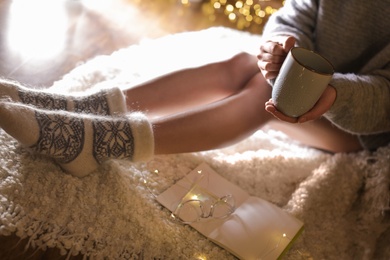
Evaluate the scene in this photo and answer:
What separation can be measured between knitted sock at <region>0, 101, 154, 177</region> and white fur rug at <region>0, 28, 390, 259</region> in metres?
0.06

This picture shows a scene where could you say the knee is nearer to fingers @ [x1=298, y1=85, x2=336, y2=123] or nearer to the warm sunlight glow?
fingers @ [x1=298, y1=85, x2=336, y2=123]

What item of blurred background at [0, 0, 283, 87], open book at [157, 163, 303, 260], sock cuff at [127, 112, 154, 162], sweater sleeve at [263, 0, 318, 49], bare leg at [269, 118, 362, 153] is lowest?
open book at [157, 163, 303, 260]

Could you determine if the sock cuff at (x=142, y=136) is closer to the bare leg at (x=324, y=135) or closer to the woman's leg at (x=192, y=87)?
the woman's leg at (x=192, y=87)

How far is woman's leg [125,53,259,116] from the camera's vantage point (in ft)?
3.54

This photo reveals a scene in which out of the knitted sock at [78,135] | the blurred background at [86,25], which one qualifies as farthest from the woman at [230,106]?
the blurred background at [86,25]

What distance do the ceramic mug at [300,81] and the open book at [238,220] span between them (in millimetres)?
279

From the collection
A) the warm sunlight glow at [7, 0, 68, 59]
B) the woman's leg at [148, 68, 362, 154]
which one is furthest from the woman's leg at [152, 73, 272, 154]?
the warm sunlight glow at [7, 0, 68, 59]

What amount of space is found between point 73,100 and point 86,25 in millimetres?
737

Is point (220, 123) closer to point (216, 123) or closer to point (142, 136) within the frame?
point (216, 123)

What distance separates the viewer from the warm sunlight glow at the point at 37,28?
57.2 inches

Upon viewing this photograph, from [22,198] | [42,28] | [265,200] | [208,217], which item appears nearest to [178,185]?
[208,217]

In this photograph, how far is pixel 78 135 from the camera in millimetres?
934

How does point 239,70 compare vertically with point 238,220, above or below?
above

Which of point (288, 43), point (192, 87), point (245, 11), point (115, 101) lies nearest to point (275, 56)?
A: point (288, 43)
